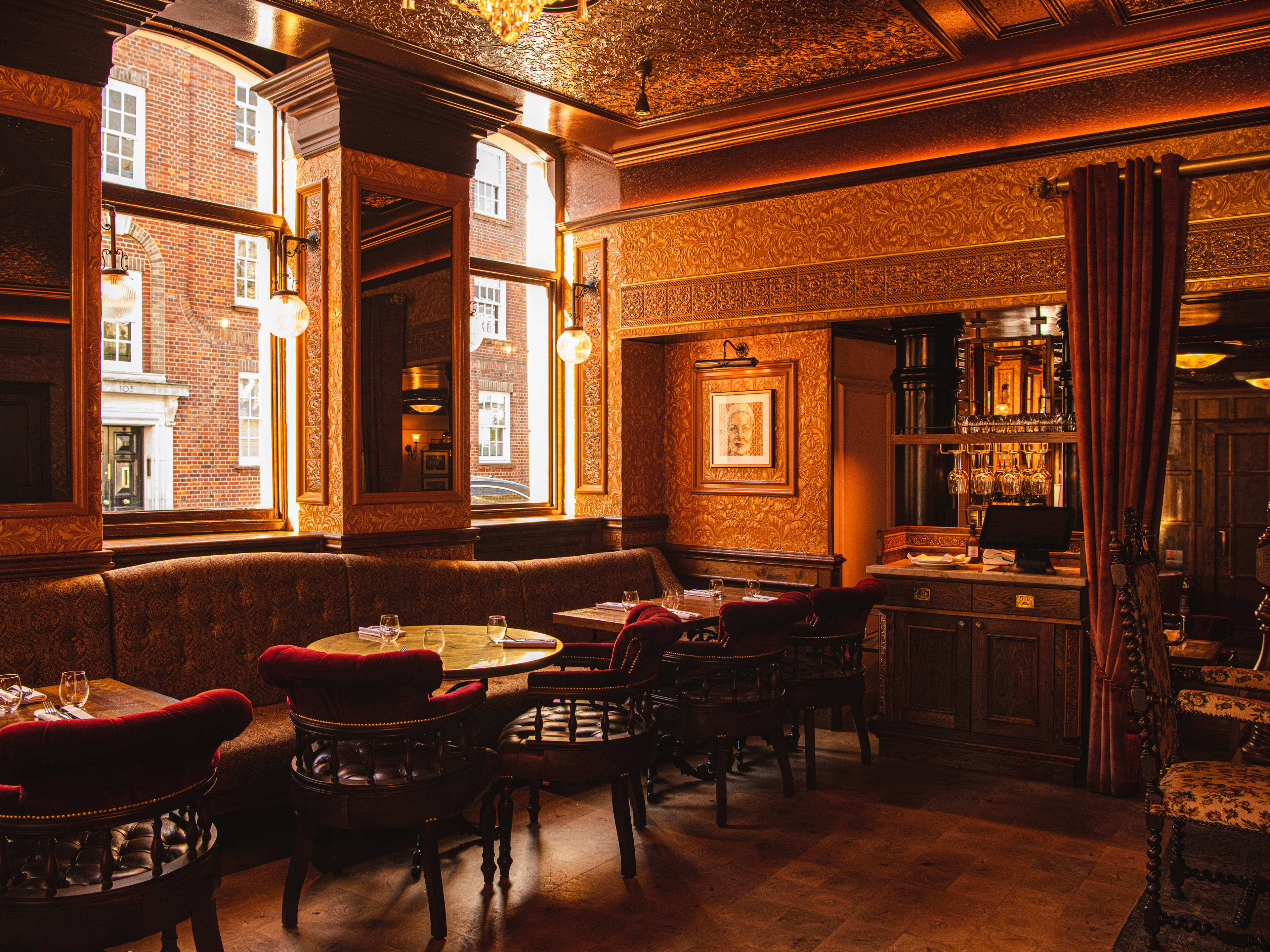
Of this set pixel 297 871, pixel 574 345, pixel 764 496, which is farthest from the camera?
pixel 764 496

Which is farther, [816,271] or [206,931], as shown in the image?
[816,271]

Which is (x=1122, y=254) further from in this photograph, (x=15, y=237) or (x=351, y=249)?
(x=15, y=237)

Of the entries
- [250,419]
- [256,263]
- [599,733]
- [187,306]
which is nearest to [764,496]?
[599,733]

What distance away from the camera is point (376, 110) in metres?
5.21

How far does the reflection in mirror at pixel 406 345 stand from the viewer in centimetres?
528

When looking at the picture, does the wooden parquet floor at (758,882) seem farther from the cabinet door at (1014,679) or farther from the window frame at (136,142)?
the window frame at (136,142)

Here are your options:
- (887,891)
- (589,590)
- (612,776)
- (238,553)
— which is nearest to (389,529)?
(238,553)

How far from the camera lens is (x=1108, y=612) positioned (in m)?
4.85

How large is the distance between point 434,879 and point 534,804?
1.09m

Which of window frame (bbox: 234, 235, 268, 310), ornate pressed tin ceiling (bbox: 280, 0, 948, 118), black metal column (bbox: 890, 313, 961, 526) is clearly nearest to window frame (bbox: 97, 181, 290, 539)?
window frame (bbox: 234, 235, 268, 310)

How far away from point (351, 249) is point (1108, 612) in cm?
438

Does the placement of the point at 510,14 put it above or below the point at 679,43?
below

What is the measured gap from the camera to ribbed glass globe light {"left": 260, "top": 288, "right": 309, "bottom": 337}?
4820 millimetres

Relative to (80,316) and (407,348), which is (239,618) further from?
(407,348)
